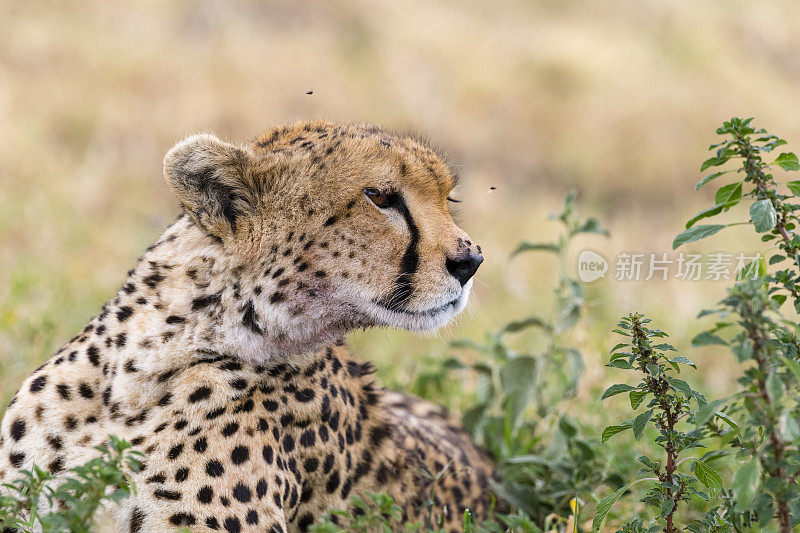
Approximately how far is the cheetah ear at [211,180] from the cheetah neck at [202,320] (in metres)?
0.07

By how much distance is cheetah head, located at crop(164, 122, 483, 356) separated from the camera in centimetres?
208

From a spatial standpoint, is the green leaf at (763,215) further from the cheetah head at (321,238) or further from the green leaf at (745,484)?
the cheetah head at (321,238)

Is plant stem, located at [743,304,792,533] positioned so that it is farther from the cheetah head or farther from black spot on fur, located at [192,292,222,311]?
black spot on fur, located at [192,292,222,311]

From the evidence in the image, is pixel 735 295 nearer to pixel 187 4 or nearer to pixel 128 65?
pixel 128 65

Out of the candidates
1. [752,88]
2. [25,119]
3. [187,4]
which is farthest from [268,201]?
[752,88]

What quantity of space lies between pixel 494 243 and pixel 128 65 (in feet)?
12.3

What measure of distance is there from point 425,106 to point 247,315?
254 inches

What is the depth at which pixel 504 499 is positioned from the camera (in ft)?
9.24

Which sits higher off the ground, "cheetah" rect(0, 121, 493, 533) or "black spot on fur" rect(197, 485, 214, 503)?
"cheetah" rect(0, 121, 493, 533)

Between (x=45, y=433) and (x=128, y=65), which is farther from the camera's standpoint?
(x=128, y=65)

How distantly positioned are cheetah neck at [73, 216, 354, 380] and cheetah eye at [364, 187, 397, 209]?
309mm

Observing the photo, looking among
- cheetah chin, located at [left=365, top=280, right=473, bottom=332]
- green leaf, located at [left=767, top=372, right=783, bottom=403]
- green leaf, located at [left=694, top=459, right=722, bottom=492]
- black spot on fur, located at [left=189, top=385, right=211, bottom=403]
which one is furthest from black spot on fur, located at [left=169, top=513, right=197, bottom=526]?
green leaf, located at [left=767, top=372, right=783, bottom=403]

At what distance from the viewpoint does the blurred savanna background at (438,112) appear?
15.2 ft
